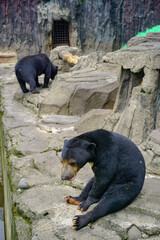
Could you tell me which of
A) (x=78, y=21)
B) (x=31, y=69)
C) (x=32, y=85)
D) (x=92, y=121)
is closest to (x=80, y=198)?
(x=92, y=121)

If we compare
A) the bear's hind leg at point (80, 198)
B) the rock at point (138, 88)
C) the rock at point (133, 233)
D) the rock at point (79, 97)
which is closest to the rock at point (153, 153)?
the rock at point (138, 88)

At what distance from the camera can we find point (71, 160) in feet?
8.62

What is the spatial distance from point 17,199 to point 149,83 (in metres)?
Answer: 2.44

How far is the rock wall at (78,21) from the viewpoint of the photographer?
16.5m

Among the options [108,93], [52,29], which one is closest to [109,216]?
[108,93]

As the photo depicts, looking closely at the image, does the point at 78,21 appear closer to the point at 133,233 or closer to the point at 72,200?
the point at 72,200

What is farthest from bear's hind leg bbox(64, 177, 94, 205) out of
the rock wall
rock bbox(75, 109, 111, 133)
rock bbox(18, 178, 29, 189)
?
the rock wall

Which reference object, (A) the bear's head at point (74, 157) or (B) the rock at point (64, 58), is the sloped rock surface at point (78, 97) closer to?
(B) the rock at point (64, 58)

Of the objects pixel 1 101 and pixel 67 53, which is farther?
pixel 67 53

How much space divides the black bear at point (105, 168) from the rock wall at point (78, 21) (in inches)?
580

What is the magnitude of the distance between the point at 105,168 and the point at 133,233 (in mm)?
594

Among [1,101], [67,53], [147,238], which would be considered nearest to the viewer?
[147,238]

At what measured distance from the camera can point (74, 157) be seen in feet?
8.61

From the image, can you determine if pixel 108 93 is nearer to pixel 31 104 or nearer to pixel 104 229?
pixel 31 104
